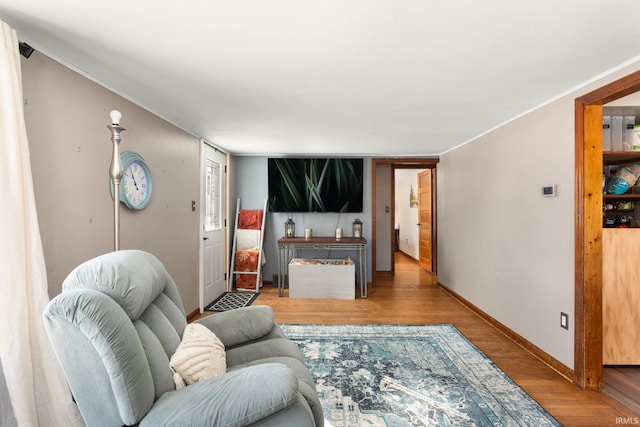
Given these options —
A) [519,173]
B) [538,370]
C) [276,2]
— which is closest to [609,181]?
[519,173]

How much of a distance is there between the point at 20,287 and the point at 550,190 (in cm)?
349

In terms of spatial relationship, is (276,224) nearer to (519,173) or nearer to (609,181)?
(519,173)

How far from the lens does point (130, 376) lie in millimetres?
1020

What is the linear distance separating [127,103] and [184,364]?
84.4 inches

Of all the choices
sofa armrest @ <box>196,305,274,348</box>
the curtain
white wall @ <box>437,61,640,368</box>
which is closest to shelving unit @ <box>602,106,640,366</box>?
white wall @ <box>437,61,640,368</box>

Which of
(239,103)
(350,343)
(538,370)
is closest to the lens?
(538,370)

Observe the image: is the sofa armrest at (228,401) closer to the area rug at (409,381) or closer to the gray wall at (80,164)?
the area rug at (409,381)

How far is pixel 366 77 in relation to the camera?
199 cm

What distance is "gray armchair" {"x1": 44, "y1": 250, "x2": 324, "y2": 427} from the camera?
1004mm

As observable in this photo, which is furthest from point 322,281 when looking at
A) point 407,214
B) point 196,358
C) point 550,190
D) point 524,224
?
point 407,214

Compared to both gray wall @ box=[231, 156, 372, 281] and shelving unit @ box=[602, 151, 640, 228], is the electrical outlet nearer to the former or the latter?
shelving unit @ box=[602, 151, 640, 228]

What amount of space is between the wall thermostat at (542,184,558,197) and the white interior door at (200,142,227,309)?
3.65m

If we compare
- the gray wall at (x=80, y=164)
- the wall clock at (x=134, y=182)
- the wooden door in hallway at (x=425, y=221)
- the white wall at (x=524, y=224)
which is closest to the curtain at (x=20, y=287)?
the gray wall at (x=80, y=164)

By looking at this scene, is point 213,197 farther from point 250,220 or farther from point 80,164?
point 80,164
